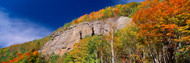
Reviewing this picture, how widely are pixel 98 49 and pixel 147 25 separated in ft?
32.5

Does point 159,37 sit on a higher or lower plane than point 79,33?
lower

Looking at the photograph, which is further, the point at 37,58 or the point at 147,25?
the point at 37,58

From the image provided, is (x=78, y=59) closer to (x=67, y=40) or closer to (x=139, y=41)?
(x=139, y=41)

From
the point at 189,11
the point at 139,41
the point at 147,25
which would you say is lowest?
the point at 139,41

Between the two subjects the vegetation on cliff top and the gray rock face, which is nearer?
the vegetation on cliff top

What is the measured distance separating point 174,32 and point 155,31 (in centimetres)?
163

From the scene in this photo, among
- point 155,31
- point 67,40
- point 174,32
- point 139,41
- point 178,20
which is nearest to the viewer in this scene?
point 178,20

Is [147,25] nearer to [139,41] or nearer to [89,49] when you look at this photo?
[139,41]

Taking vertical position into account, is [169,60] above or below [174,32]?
below

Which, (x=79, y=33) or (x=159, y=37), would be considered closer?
(x=159, y=37)

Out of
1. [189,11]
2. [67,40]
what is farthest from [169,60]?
[67,40]

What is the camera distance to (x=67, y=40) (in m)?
34.7

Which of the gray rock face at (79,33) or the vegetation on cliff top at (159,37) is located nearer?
the vegetation on cliff top at (159,37)

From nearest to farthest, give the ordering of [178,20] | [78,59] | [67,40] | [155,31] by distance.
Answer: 1. [178,20]
2. [155,31]
3. [78,59]
4. [67,40]
